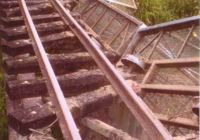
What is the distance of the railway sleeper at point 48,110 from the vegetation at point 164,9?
4.75m

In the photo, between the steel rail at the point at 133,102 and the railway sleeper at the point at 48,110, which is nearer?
the steel rail at the point at 133,102

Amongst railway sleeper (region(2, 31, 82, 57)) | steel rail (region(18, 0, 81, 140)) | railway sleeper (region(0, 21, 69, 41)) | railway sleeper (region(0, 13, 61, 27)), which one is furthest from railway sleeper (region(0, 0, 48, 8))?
steel rail (region(18, 0, 81, 140))

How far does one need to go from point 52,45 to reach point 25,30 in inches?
24.3

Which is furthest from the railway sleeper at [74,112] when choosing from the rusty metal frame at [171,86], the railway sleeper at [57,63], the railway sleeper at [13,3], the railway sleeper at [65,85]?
the railway sleeper at [13,3]

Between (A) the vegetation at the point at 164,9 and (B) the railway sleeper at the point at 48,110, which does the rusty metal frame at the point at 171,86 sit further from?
(A) the vegetation at the point at 164,9

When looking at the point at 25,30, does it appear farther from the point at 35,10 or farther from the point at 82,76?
the point at 82,76

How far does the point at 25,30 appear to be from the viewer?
5219 millimetres

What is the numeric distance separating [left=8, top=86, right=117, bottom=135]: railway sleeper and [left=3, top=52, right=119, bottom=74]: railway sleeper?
80 centimetres

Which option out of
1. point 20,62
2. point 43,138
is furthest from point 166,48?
point 43,138

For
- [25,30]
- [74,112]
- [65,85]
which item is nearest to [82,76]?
[65,85]

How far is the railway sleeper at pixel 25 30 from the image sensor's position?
5.09m

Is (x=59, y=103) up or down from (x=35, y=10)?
up

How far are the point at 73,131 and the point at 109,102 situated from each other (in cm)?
131

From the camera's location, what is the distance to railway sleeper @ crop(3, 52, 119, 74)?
4141 millimetres
